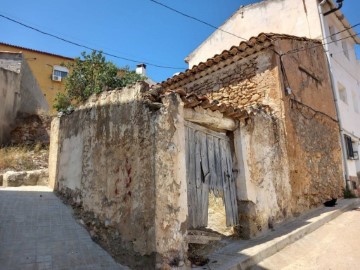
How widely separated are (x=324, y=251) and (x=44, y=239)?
4783mm

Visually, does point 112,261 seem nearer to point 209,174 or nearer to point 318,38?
point 209,174

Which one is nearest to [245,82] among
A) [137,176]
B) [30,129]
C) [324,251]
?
[324,251]

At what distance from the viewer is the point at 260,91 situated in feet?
24.8

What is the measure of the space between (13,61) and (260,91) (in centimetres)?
1246

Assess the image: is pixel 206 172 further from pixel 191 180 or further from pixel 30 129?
pixel 30 129

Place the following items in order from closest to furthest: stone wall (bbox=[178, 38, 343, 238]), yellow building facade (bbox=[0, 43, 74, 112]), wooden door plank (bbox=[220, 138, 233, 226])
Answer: wooden door plank (bbox=[220, 138, 233, 226]) → stone wall (bbox=[178, 38, 343, 238]) → yellow building facade (bbox=[0, 43, 74, 112])

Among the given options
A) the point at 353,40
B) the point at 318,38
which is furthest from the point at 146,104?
the point at 353,40

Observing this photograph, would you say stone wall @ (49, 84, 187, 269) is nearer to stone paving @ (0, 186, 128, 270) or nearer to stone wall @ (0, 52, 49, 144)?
stone paving @ (0, 186, 128, 270)

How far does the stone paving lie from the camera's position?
410 centimetres

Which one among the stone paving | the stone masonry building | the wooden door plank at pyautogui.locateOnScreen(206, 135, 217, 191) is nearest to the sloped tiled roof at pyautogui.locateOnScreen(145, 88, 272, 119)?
the stone masonry building

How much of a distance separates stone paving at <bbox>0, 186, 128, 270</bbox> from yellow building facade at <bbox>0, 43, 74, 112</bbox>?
19.7m

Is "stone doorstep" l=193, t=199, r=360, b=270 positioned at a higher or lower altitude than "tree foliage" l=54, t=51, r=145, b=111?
lower

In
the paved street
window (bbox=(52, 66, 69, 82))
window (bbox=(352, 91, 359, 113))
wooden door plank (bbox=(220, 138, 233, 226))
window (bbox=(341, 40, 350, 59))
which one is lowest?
the paved street

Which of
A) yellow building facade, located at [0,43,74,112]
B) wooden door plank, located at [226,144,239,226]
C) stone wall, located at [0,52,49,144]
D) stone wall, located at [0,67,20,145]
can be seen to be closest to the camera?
wooden door plank, located at [226,144,239,226]
